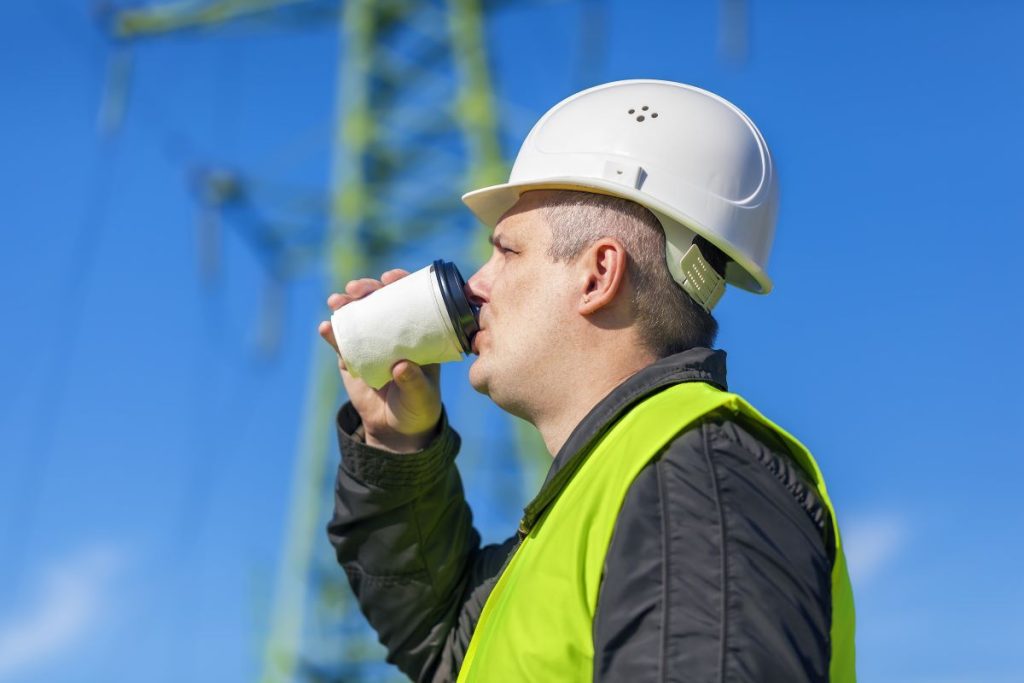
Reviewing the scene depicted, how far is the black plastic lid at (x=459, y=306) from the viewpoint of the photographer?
11.5 feet

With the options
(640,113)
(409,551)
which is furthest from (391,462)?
(640,113)

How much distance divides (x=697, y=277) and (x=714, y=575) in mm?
1080

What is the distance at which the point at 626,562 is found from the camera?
2.36 metres

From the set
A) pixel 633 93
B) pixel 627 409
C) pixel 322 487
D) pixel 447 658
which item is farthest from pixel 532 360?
pixel 322 487

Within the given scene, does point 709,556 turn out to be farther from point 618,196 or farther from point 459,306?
point 459,306

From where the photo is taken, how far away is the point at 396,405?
4.16 meters

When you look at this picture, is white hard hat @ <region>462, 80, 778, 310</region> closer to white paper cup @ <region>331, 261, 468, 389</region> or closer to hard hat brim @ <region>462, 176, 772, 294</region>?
hard hat brim @ <region>462, 176, 772, 294</region>

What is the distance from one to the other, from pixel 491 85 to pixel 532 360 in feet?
51.1

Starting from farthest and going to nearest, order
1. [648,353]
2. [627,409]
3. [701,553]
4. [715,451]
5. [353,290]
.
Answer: [353,290]
[648,353]
[627,409]
[715,451]
[701,553]

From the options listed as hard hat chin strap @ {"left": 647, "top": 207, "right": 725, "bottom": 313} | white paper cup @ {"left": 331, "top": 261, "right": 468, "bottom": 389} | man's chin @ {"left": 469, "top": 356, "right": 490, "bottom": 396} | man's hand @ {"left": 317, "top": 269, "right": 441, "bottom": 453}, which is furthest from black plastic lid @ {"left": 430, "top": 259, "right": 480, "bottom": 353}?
hard hat chin strap @ {"left": 647, "top": 207, "right": 725, "bottom": 313}

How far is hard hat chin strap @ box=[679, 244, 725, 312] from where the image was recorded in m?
3.18

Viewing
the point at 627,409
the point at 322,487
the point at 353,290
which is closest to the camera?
the point at 627,409

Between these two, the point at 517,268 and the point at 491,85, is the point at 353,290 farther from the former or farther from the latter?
the point at 491,85

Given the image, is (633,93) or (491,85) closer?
(633,93)
